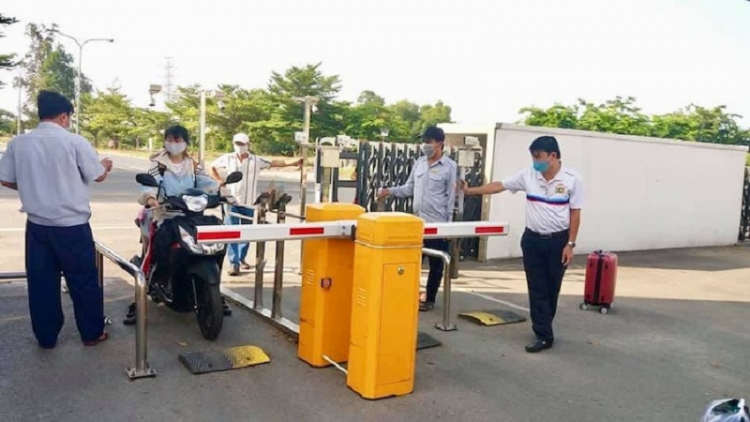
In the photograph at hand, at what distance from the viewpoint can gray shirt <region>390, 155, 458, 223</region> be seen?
662 centimetres

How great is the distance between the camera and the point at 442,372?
4.86 metres

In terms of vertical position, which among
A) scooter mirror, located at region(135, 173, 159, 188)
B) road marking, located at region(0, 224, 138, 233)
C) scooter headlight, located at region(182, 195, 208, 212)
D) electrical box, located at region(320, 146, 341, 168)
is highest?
electrical box, located at region(320, 146, 341, 168)

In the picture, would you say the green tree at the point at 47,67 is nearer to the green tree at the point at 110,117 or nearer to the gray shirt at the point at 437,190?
the green tree at the point at 110,117

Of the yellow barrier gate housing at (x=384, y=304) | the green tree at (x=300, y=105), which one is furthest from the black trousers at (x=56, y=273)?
the green tree at (x=300, y=105)

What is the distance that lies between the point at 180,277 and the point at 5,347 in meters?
1.33

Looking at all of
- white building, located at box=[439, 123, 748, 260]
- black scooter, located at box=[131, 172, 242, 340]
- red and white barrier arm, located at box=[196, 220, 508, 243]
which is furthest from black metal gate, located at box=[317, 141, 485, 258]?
red and white barrier arm, located at box=[196, 220, 508, 243]

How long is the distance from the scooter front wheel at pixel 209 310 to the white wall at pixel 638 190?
533 cm

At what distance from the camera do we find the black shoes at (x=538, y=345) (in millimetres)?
5473

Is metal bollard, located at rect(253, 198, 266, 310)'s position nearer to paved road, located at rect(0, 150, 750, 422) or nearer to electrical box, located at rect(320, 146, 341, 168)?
paved road, located at rect(0, 150, 750, 422)

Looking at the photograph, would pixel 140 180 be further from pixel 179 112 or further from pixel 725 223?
pixel 179 112

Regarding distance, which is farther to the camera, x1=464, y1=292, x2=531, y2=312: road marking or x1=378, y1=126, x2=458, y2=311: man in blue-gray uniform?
x1=464, y1=292, x2=531, y2=312: road marking

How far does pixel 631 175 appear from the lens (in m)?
11.4

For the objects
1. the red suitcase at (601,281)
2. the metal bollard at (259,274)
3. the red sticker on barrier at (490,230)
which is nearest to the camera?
the red sticker on barrier at (490,230)

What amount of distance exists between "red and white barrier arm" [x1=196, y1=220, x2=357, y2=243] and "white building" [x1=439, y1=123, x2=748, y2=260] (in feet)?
17.6
